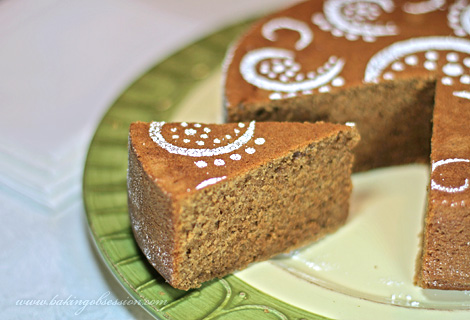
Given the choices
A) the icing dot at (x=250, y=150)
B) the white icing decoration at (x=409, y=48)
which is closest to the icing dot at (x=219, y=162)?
the icing dot at (x=250, y=150)

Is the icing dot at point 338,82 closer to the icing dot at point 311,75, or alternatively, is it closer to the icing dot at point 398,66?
the icing dot at point 311,75

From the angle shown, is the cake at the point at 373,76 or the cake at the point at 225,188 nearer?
the cake at the point at 225,188

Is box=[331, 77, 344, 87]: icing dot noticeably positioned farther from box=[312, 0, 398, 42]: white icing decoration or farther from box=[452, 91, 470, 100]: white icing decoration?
box=[452, 91, 470, 100]: white icing decoration

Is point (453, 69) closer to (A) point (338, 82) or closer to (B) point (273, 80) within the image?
(A) point (338, 82)

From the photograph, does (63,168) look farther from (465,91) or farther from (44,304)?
(465,91)

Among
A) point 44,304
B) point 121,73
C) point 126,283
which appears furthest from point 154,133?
point 121,73

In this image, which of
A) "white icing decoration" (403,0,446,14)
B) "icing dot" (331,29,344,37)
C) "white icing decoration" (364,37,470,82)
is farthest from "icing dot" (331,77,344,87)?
"white icing decoration" (403,0,446,14)
